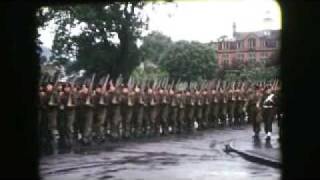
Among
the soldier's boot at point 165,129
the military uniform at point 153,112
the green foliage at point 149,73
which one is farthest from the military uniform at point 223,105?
the military uniform at point 153,112

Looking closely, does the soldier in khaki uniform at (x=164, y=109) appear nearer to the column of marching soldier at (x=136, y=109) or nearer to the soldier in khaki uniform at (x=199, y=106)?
the column of marching soldier at (x=136, y=109)

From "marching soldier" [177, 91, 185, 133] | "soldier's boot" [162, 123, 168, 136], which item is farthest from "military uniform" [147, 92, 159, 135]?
"marching soldier" [177, 91, 185, 133]

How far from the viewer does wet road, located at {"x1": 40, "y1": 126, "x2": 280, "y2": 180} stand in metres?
10.1

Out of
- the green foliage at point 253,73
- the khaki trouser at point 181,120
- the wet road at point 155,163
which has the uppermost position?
the green foliage at point 253,73

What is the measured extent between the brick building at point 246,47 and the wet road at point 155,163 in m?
9.52

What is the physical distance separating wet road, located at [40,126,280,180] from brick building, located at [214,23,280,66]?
9.52 m

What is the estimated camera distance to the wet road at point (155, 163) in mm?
10133

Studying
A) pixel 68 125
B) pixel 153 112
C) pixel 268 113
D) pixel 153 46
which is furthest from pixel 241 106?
pixel 68 125

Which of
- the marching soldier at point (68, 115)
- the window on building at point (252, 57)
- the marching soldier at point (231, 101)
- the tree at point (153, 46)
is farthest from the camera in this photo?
the tree at point (153, 46)

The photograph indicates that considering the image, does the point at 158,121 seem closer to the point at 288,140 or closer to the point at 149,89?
the point at 149,89

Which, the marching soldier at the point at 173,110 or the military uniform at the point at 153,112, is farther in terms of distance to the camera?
the marching soldier at the point at 173,110

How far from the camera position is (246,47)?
96.9ft

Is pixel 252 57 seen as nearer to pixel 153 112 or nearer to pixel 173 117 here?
pixel 173 117

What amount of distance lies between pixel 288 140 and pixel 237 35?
2410 centimetres
